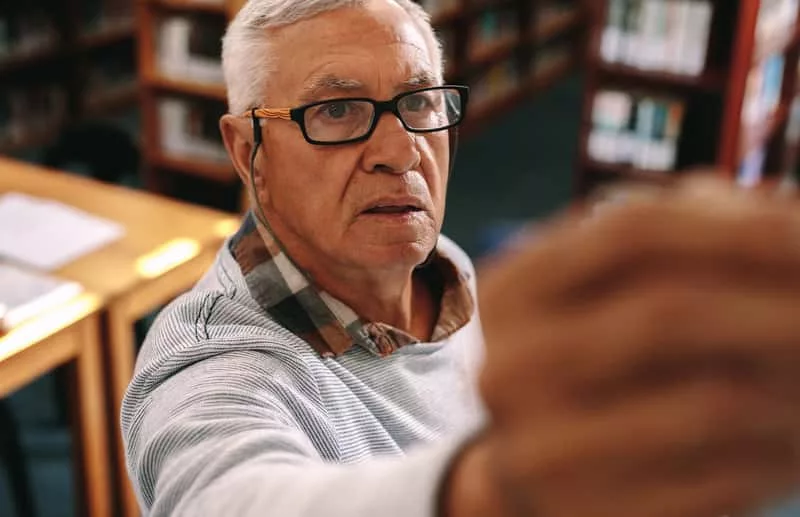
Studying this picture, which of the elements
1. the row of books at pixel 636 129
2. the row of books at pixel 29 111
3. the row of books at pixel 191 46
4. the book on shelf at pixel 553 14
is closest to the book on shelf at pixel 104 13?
the row of books at pixel 29 111

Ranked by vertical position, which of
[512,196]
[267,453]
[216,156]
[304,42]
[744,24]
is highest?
[304,42]

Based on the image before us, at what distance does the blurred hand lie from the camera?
0.37 meters

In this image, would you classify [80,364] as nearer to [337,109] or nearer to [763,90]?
[337,109]

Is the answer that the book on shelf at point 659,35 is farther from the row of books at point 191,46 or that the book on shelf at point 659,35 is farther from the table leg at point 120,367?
the table leg at point 120,367

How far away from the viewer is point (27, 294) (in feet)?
6.70

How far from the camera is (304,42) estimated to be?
3.39ft

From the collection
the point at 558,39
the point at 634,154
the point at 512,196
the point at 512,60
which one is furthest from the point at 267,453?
the point at 558,39

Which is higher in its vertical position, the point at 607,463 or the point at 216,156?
the point at 607,463

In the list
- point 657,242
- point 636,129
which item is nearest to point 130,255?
point 657,242

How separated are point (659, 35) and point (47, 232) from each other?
2613 mm

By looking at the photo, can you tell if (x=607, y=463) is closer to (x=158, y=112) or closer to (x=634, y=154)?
(x=634, y=154)

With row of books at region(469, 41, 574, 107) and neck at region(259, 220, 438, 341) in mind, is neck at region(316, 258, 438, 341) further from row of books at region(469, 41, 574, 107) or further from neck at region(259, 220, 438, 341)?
row of books at region(469, 41, 574, 107)

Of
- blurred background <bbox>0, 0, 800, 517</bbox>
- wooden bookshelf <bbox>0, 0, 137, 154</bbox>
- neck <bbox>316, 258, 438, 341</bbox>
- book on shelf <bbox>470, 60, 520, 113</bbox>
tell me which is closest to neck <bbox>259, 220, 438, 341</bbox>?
neck <bbox>316, 258, 438, 341</bbox>

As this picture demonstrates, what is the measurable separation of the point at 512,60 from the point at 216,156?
122 inches
